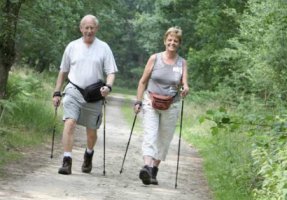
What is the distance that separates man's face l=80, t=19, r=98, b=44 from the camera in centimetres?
870

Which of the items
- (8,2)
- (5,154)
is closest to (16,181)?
(5,154)

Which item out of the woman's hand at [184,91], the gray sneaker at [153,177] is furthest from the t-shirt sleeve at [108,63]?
the gray sneaker at [153,177]

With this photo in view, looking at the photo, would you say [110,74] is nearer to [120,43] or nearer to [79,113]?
[79,113]

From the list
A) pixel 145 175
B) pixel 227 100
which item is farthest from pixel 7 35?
pixel 227 100

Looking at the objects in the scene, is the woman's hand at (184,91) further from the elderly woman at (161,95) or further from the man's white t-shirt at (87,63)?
the man's white t-shirt at (87,63)

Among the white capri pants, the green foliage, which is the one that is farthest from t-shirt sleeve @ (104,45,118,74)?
the green foliage

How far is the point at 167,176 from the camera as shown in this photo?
31.4 ft

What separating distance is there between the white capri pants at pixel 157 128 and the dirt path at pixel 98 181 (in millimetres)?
486

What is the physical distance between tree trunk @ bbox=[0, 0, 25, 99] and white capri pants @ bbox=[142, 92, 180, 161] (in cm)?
386

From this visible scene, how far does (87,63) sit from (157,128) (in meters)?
1.37

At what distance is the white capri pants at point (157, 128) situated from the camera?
8.57m

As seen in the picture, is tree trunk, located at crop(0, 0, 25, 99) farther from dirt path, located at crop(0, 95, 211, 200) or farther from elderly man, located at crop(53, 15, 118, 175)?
elderly man, located at crop(53, 15, 118, 175)

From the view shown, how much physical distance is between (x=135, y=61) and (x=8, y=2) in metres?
75.6

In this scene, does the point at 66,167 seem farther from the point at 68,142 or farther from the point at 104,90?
the point at 104,90
